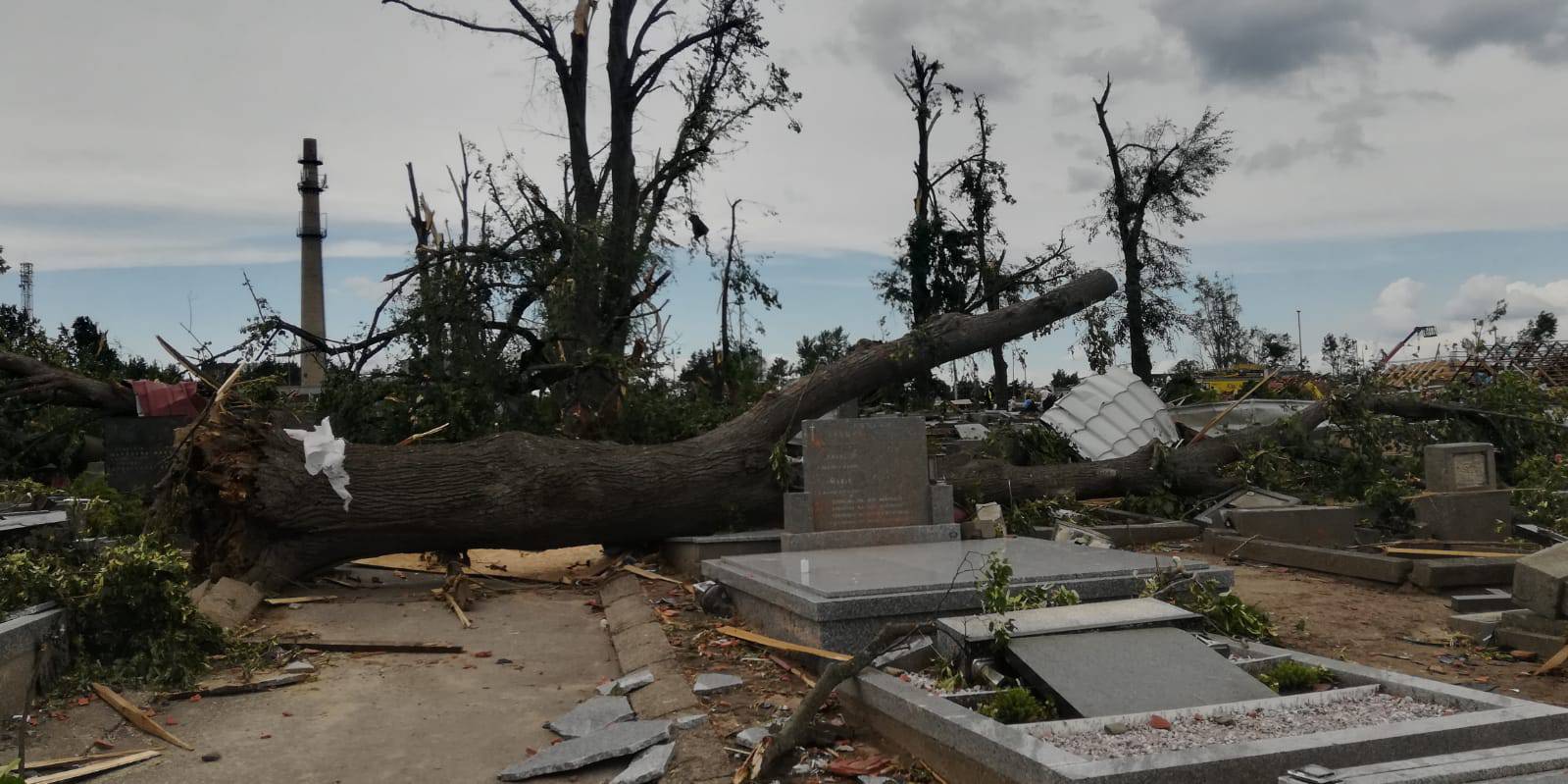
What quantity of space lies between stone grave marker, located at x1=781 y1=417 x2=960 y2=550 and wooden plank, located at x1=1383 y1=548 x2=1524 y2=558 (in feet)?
11.4

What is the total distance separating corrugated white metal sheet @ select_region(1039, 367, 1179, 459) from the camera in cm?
1310

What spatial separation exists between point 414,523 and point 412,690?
280cm

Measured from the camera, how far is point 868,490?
8.48 meters

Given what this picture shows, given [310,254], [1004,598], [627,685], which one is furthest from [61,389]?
[310,254]

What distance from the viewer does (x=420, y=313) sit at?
11562 millimetres

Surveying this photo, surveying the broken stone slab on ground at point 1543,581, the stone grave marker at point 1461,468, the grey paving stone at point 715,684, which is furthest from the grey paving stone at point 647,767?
the stone grave marker at point 1461,468

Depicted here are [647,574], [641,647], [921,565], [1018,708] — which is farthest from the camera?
[647,574]

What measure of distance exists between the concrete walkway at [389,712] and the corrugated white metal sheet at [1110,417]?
7.47 meters

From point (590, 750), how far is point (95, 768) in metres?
2.03

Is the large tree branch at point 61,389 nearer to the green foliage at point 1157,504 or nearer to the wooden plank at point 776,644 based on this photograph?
the wooden plank at point 776,644

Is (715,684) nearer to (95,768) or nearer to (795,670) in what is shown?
(795,670)

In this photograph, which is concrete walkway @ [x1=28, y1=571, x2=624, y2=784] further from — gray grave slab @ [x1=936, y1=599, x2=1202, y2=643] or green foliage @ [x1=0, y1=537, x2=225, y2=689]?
gray grave slab @ [x1=936, y1=599, x2=1202, y2=643]

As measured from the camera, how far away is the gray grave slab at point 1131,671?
409cm

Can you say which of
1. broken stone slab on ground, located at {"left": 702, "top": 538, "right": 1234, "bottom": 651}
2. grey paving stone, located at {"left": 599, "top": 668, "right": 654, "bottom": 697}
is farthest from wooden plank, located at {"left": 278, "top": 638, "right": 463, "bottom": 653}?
broken stone slab on ground, located at {"left": 702, "top": 538, "right": 1234, "bottom": 651}
